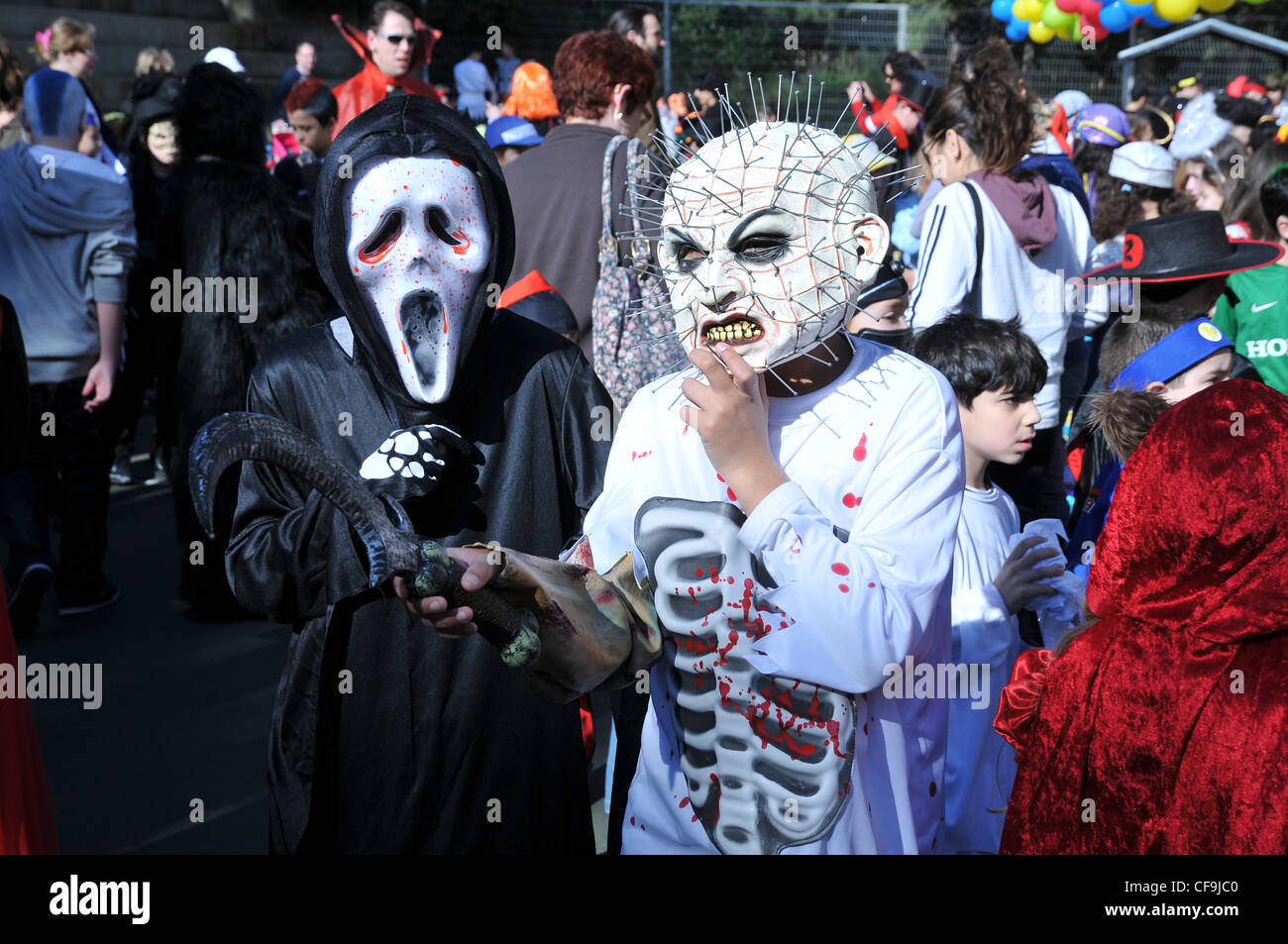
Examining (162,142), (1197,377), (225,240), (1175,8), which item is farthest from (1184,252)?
(1175,8)

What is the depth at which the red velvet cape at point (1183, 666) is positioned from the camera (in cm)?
169

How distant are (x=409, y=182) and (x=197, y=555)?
9.43 ft

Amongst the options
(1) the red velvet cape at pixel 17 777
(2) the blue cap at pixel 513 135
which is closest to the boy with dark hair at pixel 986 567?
(1) the red velvet cape at pixel 17 777

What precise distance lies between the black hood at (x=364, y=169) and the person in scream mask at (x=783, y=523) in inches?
16.8

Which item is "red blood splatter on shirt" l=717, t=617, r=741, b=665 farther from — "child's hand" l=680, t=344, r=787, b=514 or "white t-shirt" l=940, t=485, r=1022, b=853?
"white t-shirt" l=940, t=485, r=1022, b=853

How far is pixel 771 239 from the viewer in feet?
5.76

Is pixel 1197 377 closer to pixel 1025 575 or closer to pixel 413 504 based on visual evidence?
pixel 1025 575

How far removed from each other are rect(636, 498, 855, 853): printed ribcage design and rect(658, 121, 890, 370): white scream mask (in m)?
0.26

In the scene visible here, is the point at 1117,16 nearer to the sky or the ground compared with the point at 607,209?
nearer to the sky

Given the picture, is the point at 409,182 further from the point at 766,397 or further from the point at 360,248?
the point at 766,397

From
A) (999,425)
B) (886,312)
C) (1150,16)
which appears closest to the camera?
(999,425)

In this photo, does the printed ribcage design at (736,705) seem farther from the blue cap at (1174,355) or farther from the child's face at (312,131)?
the child's face at (312,131)

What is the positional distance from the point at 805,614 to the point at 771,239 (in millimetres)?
526

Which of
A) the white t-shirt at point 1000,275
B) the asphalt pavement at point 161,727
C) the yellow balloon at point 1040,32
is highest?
the yellow balloon at point 1040,32
